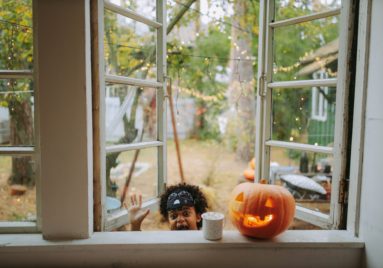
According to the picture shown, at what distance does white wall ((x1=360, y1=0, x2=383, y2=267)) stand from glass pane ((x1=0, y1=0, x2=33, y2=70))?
137cm

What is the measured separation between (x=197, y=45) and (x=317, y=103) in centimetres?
374

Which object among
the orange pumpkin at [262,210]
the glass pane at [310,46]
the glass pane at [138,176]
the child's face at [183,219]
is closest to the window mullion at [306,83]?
the orange pumpkin at [262,210]

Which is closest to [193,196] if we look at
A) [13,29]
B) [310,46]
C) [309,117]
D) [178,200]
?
[178,200]

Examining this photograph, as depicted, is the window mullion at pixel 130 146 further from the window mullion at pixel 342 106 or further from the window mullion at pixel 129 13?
the window mullion at pixel 342 106

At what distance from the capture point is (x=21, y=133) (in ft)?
3.99

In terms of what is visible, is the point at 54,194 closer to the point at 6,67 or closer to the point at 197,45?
the point at 6,67

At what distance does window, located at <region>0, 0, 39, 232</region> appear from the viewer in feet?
3.84

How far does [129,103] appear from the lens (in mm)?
1755

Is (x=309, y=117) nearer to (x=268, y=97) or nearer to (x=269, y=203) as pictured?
(x=268, y=97)

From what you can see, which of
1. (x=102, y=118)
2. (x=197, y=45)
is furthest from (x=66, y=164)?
(x=197, y=45)

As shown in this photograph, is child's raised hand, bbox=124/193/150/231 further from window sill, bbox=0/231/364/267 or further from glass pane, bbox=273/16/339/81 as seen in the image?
glass pane, bbox=273/16/339/81

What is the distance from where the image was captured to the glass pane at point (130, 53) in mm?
1958

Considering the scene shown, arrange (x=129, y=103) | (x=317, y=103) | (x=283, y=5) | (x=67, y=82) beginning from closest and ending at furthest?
(x=67, y=82) < (x=129, y=103) < (x=283, y=5) < (x=317, y=103)

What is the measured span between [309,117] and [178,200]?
2.54 metres
